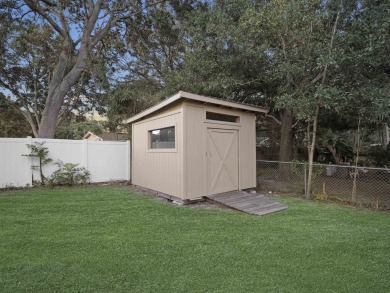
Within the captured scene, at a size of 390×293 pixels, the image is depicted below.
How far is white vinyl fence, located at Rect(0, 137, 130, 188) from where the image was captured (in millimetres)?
8008

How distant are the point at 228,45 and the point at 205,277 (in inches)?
276

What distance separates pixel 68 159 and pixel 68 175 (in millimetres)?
571

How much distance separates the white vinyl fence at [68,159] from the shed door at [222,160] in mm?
4515

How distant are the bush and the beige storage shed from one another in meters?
2.35

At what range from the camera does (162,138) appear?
24.1ft

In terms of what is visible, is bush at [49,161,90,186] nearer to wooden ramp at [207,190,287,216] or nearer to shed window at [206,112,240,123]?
wooden ramp at [207,190,287,216]

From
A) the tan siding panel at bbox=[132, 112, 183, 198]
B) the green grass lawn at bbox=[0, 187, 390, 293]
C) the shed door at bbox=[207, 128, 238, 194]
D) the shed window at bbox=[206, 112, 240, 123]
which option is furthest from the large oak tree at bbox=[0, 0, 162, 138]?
the shed door at bbox=[207, 128, 238, 194]

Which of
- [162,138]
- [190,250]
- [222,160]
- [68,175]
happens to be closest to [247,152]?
[222,160]

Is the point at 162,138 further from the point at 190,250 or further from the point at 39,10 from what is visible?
the point at 39,10

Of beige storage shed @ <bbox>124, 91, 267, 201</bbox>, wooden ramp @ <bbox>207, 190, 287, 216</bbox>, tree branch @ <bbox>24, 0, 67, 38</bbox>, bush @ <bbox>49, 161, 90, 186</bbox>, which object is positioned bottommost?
wooden ramp @ <bbox>207, 190, 287, 216</bbox>

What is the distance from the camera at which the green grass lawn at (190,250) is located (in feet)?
8.87

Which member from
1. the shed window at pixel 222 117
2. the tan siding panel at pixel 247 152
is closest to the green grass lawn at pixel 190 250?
the tan siding panel at pixel 247 152

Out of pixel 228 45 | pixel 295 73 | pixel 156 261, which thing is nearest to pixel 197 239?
pixel 156 261

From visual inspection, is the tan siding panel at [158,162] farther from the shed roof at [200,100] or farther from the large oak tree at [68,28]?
the large oak tree at [68,28]
